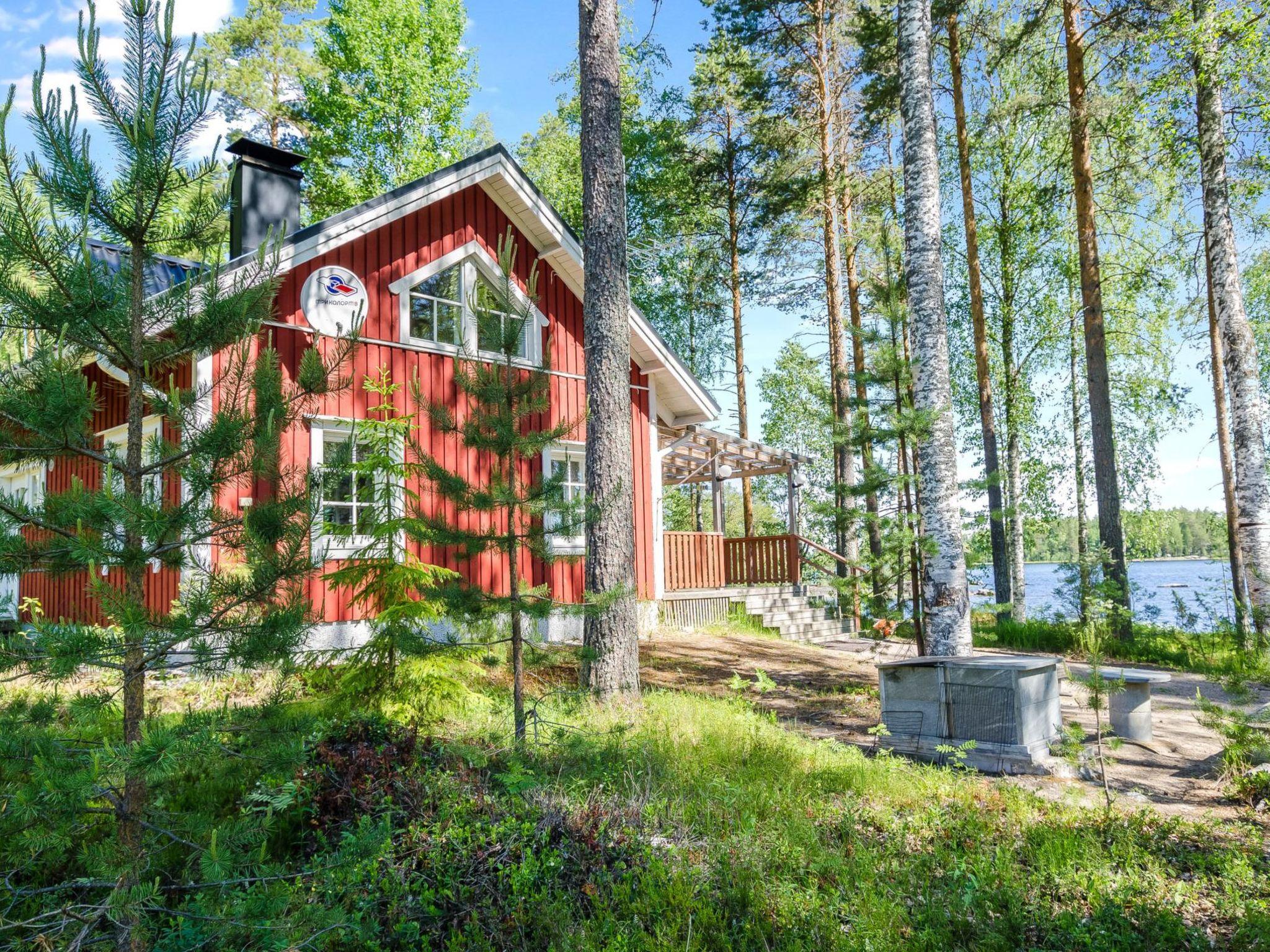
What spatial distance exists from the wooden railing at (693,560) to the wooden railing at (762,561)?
0.77 meters

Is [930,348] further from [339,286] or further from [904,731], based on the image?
[339,286]

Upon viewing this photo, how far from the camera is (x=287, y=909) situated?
2781 millimetres

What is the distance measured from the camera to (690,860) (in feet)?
12.1

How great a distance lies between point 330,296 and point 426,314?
143 cm

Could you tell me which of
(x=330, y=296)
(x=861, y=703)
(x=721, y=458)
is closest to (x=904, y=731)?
(x=861, y=703)

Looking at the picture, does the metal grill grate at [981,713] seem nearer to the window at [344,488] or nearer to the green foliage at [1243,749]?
the green foliage at [1243,749]

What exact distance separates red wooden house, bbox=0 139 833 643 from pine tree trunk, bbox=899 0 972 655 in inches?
148

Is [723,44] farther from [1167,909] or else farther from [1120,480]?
[1167,909]

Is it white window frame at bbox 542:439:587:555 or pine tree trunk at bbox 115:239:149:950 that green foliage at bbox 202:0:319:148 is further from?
pine tree trunk at bbox 115:239:149:950

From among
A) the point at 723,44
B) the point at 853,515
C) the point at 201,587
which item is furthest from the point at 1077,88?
the point at 201,587

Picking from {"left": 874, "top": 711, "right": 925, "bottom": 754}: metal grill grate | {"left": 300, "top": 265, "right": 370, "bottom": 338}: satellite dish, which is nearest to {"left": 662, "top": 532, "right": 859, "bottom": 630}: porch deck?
{"left": 874, "top": 711, "right": 925, "bottom": 754}: metal grill grate

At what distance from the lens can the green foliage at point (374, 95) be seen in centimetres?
2084

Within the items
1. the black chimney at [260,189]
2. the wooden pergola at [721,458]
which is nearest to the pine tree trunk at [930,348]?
the wooden pergola at [721,458]

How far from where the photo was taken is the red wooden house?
8.98 metres
